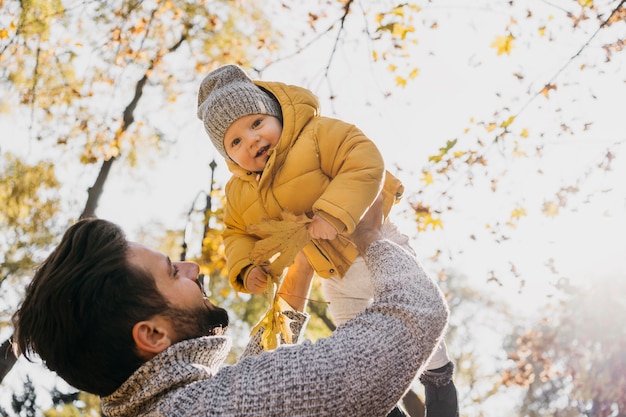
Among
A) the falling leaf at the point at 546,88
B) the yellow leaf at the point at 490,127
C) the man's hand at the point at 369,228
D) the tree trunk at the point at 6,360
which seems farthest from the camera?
the yellow leaf at the point at 490,127

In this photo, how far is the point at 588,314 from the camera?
1944 centimetres

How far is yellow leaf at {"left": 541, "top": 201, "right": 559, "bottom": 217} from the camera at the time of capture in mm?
5816

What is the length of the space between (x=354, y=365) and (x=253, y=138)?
1.24m

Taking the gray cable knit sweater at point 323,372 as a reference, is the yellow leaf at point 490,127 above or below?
below

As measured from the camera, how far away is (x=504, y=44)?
457cm

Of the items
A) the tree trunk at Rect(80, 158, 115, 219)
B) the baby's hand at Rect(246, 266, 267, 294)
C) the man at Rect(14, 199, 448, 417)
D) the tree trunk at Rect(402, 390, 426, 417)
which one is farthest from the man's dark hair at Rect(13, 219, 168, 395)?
the tree trunk at Rect(80, 158, 115, 219)

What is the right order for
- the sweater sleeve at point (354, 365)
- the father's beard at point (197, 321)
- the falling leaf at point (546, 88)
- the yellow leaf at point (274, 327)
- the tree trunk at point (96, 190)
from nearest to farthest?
the sweater sleeve at point (354, 365)
the father's beard at point (197, 321)
the yellow leaf at point (274, 327)
the falling leaf at point (546, 88)
the tree trunk at point (96, 190)

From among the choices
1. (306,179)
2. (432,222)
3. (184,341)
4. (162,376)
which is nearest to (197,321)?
(184,341)

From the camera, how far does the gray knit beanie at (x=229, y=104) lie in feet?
8.07

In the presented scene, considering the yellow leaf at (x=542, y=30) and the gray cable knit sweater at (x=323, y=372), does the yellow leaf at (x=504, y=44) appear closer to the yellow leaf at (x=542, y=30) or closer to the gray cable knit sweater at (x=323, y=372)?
the yellow leaf at (x=542, y=30)

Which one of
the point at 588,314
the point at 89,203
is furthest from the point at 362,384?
the point at 588,314

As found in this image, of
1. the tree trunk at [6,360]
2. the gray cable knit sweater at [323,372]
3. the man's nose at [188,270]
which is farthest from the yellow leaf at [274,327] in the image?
the tree trunk at [6,360]

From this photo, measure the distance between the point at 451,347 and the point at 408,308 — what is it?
18.2 m

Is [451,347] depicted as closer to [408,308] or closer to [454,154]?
[454,154]
